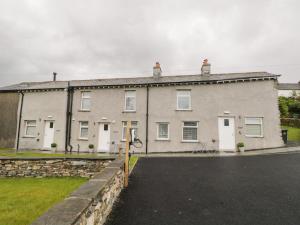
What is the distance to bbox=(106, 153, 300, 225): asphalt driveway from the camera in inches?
153

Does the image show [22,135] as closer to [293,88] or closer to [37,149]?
[37,149]

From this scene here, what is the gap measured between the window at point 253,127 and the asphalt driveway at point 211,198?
6.72 m

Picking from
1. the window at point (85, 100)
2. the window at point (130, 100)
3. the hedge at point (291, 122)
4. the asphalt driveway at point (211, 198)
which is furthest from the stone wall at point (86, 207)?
the hedge at point (291, 122)

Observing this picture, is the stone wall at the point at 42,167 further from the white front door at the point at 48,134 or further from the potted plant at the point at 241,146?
the potted plant at the point at 241,146

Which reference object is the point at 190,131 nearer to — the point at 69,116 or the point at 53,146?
the point at 69,116

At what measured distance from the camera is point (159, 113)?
15859mm

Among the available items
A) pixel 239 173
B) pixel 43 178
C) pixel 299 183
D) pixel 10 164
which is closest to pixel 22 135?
pixel 10 164

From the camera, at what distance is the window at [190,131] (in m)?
15.1

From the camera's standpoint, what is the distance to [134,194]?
17.5ft

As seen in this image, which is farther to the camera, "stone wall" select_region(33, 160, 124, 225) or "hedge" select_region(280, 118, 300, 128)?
"hedge" select_region(280, 118, 300, 128)

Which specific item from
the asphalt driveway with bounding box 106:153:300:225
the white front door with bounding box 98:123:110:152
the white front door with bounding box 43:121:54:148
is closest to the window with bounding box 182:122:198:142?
the white front door with bounding box 98:123:110:152

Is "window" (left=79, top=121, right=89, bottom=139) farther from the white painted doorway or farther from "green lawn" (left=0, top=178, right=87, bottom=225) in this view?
the white painted doorway

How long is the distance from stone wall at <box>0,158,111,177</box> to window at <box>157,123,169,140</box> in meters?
8.15

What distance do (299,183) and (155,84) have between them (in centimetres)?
1195
